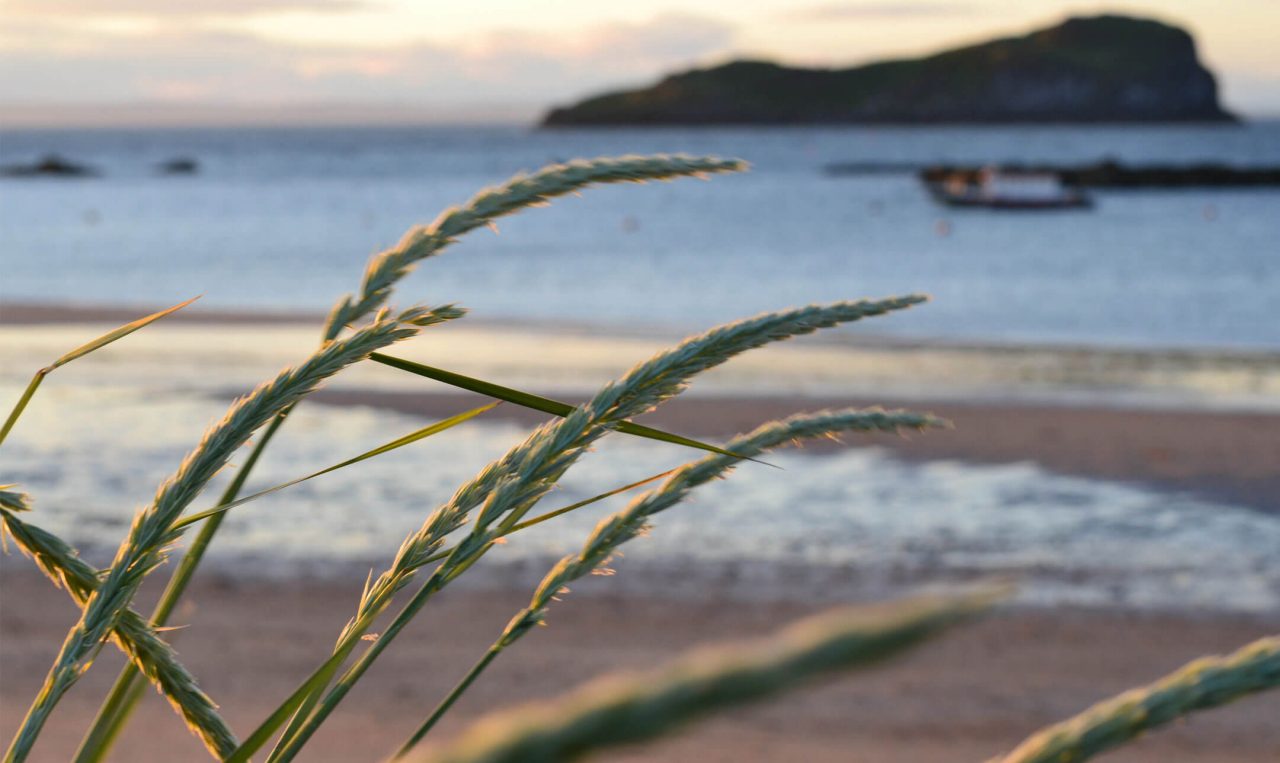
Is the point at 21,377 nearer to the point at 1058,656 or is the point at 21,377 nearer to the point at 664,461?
the point at 664,461

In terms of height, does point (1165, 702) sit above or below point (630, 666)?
above

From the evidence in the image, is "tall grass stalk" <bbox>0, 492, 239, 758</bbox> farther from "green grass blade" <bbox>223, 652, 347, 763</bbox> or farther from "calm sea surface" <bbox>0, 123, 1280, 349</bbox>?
"calm sea surface" <bbox>0, 123, 1280, 349</bbox>

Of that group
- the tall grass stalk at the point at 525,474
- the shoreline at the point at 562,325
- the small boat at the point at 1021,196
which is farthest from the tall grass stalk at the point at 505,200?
the small boat at the point at 1021,196

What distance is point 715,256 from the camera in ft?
177

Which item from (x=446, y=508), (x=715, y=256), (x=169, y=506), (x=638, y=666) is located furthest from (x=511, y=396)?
(x=715, y=256)

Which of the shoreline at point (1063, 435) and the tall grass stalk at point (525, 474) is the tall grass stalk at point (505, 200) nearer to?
the tall grass stalk at point (525, 474)

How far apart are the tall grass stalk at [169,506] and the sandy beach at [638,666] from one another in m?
6.33

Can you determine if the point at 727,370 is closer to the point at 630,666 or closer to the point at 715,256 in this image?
the point at 630,666

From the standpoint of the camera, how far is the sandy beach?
8.39 meters

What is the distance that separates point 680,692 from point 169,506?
0.71m

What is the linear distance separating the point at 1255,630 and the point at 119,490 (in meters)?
10.7

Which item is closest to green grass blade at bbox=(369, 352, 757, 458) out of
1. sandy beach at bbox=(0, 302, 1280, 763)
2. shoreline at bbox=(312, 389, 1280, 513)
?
sandy beach at bbox=(0, 302, 1280, 763)

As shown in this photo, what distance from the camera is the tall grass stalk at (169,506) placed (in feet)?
2.91

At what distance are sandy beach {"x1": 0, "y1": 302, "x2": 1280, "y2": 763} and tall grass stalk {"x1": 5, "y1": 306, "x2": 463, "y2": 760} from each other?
633 cm
